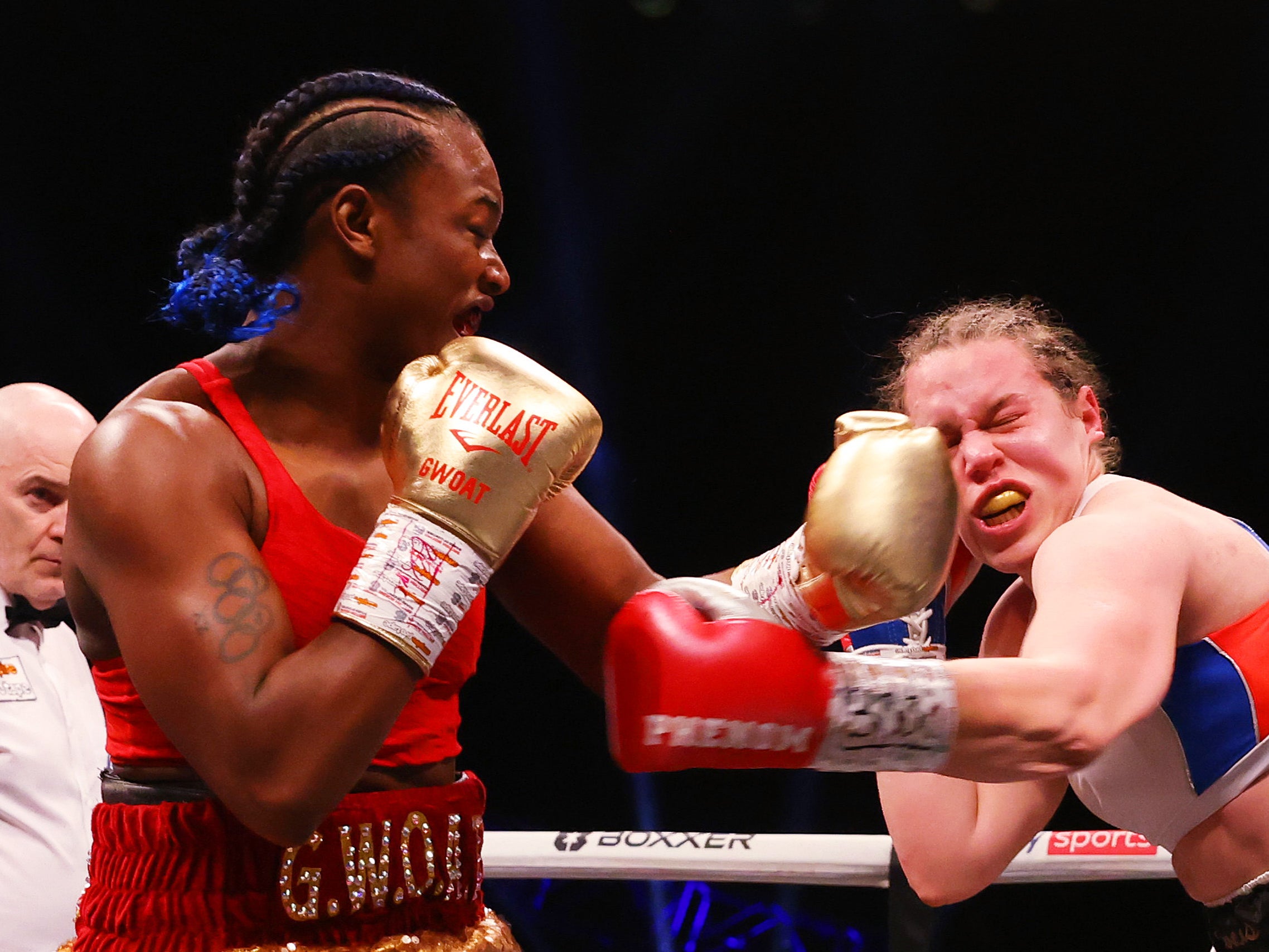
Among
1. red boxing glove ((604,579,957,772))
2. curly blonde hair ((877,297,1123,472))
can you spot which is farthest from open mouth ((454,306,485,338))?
curly blonde hair ((877,297,1123,472))

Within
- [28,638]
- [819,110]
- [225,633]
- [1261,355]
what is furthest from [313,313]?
[1261,355]

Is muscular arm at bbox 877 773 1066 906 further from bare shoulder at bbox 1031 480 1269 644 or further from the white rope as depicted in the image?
bare shoulder at bbox 1031 480 1269 644

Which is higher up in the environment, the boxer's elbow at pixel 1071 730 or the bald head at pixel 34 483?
the boxer's elbow at pixel 1071 730

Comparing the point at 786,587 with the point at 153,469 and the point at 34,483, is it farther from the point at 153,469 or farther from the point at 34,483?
the point at 34,483

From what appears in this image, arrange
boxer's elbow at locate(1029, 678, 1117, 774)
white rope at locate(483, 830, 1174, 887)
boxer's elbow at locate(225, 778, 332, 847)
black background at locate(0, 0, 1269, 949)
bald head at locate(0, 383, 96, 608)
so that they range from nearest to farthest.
A: boxer's elbow at locate(225, 778, 332, 847) → boxer's elbow at locate(1029, 678, 1117, 774) → white rope at locate(483, 830, 1174, 887) → bald head at locate(0, 383, 96, 608) → black background at locate(0, 0, 1269, 949)

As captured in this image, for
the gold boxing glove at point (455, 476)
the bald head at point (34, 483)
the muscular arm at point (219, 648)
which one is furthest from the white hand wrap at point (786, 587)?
the bald head at point (34, 483)

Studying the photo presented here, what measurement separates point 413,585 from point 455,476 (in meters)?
0.12

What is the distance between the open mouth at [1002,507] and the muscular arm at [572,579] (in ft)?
1.65

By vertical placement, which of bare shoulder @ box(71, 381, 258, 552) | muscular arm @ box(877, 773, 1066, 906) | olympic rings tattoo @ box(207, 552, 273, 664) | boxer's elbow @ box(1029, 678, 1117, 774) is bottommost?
muscular arm @ box(877, 773, 1066, 906)

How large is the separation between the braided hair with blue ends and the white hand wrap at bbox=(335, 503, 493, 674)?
0.35 m

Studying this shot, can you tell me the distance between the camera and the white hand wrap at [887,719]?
104 cm

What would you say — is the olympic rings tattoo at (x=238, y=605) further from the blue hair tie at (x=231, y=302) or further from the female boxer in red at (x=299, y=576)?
the blue hair tie at (x=231, y=302)

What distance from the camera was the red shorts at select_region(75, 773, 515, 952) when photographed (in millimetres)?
1072

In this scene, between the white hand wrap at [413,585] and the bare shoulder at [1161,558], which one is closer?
the white hand wrap at [413,585]
